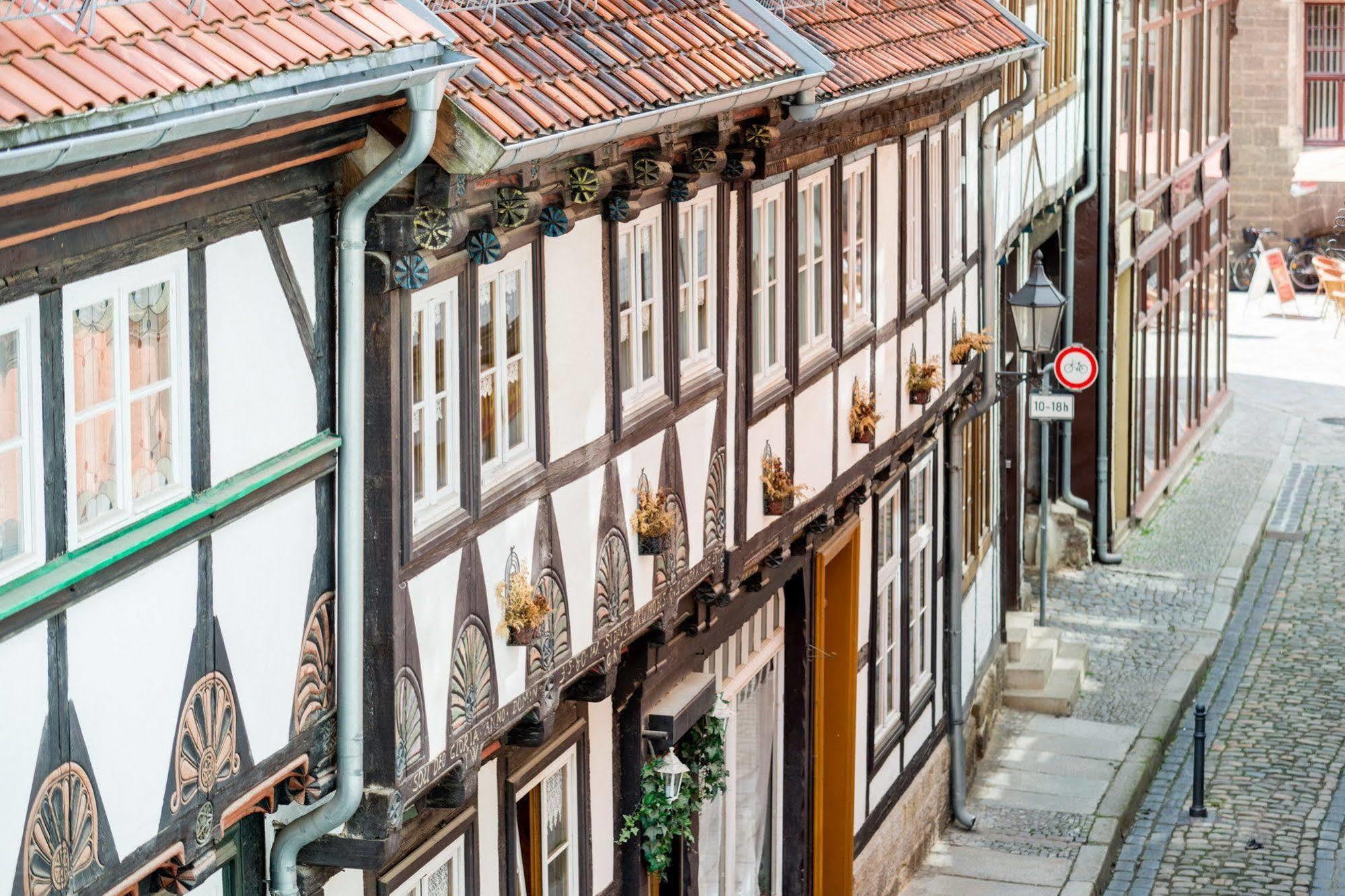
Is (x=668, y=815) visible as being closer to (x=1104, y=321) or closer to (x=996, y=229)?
(x=996, y=229)

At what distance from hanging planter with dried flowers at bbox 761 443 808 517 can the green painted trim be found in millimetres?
4760

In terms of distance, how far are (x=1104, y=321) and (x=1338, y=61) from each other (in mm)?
21941

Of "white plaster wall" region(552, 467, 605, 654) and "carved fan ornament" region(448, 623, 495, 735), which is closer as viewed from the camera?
"carved fan ornament" region(448, 623, 495, 735)

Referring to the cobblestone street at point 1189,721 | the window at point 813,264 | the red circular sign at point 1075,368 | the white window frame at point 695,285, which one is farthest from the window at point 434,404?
the red circular sign at point 1075,368

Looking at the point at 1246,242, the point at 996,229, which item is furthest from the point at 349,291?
the point at 1246,242

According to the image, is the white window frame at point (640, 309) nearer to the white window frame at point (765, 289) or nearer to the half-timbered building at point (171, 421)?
the white window frame at point (765, 289)

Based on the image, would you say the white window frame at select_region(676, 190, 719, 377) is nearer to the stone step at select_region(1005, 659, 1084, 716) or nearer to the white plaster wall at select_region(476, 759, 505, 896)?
the white plaster wall at select_region(476, 759, 505, 896)

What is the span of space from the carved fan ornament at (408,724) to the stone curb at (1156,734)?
28.5 ft

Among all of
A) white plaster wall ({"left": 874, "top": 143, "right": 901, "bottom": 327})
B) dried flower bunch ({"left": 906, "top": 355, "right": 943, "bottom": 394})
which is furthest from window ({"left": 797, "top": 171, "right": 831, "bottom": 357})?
dried flower bunch ({"left": 906, "top": 355, "right": 943, "bottom": 394})

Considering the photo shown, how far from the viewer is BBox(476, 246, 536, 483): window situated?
835 centimetres

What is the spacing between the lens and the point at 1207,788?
1784 cm

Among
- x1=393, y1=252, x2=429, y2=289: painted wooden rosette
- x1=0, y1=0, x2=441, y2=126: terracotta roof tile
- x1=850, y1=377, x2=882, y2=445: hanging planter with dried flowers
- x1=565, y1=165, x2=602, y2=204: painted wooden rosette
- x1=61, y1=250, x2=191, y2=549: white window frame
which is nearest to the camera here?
x1=0, y1=0, x2=441, y2=126: terracotta roof tile

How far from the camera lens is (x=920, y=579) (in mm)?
16594

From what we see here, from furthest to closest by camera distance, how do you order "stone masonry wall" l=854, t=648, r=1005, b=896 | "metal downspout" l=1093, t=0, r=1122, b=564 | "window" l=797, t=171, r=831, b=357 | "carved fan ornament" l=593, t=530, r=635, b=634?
"metal downspout" l=1093, t=0, r=1122, b=564, "stone masonry wall" l=854, t=648, r=1005, b=896, "window" l=797, t=171, r=831, b=357, "carved fan ornament" l=593, t=530, r=635, b=634
